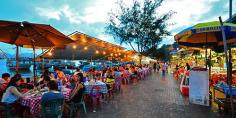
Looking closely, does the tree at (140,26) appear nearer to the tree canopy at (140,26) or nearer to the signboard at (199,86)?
the tree canopy at (140,26)

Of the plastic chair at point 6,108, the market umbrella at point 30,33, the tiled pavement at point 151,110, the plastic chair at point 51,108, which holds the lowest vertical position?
the tiled pavement at point 151,110

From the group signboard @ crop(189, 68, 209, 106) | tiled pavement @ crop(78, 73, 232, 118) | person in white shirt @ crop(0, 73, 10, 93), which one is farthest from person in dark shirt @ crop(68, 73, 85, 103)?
signboard @ crop(189, 68, 209, 106)

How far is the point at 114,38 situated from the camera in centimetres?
3042

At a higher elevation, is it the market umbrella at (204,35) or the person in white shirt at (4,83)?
the market umbrella at (204,35)

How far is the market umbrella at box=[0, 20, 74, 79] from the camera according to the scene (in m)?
7.52

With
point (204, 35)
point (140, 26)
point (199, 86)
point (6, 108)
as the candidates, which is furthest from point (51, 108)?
point (140, 26)

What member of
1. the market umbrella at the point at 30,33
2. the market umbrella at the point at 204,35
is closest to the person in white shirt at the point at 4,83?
the market umbrella at the point at 30,33

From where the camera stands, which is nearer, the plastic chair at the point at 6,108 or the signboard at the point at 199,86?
the plastic chair at the point at 6,108

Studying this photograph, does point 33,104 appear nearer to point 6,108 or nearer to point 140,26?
point 6,108

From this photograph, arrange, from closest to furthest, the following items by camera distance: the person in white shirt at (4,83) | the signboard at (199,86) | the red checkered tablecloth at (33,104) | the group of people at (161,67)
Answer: the red checkered tablecloth at (33,104) < the person in white shirt at (4,83) < the signboard at (199,86) < the group of people at (161,67)

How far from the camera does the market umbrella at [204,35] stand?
7.76 metres

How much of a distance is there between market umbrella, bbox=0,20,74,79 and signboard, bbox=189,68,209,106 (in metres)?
5.22

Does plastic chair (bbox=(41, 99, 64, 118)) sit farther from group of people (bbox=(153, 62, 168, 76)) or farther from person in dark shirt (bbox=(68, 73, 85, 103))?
group of people (bbox=(153, 62, 168, 76))

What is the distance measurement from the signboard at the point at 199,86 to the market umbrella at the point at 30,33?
17.1 ft
